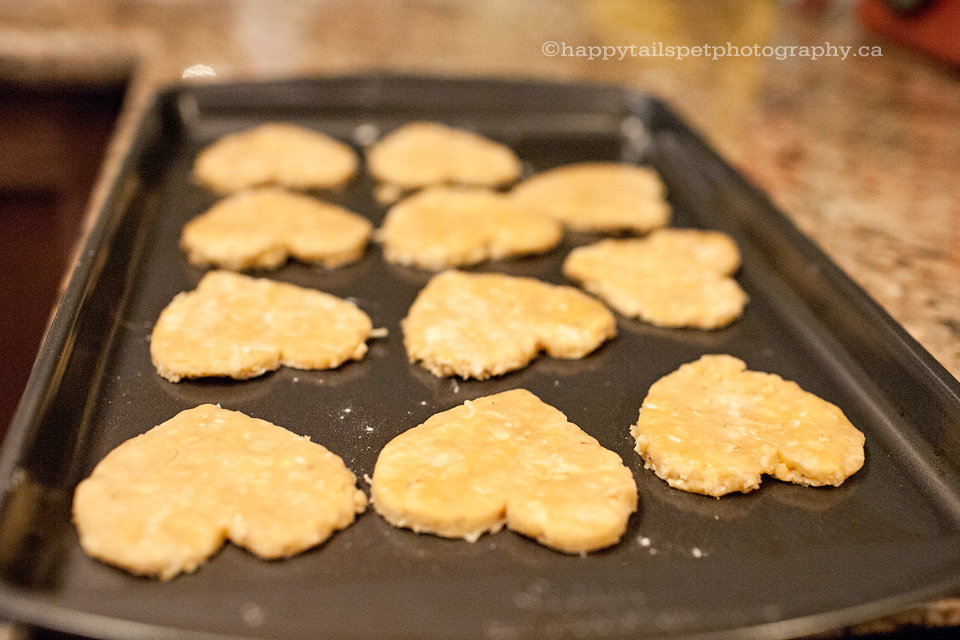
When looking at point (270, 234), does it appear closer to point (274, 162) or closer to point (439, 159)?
point (274, 162)

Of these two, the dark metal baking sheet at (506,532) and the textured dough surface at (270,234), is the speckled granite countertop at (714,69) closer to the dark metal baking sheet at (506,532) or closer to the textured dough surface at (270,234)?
the dark metal baking sheet at (506,532)

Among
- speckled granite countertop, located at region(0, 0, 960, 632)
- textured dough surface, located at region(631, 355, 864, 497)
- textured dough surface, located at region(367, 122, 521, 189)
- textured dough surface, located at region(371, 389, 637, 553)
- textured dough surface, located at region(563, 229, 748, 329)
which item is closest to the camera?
textured dough surface, located at region(371, 389, 637, 553)

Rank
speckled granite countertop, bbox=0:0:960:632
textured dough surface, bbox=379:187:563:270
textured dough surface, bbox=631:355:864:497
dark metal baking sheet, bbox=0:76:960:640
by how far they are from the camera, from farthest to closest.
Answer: speckled granite countertop, bbox=0:0:960:632
textured dough surface, bbox=379:187:563:270
textured dough surface, bbox=631:355:864:497
dark metal baking sheet, bbox=0:76:960:640

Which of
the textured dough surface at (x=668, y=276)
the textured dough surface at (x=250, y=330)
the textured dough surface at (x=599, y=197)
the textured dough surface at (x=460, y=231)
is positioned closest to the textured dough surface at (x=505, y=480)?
the textured dough surface at (x=250, y=330)

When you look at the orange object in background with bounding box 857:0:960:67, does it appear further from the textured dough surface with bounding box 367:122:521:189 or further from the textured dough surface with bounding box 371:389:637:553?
the textured dough surface with bounding box 371:389:637:553

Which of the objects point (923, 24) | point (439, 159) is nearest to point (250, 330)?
point (439, 159)

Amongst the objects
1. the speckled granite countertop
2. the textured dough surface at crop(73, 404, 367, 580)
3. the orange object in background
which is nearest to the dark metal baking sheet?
the textured dough surface at crop(73, 404, 367, 580)

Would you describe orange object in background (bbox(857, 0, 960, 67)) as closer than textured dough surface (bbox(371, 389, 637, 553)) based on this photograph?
No
